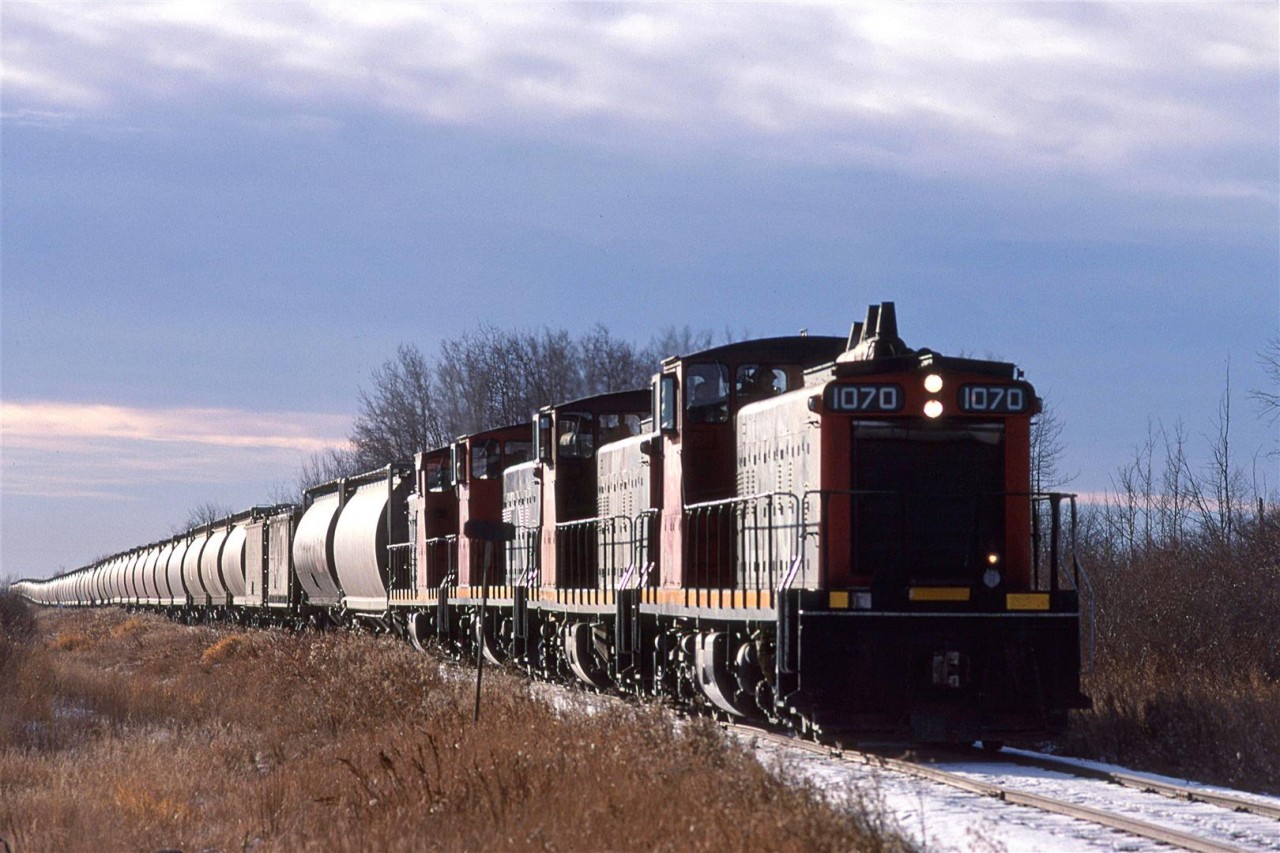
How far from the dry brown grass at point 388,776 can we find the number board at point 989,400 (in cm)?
377

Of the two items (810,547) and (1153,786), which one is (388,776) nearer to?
(810,547)

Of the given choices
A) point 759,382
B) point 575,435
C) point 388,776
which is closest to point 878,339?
point 759,382

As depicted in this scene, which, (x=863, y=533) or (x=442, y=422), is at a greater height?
(x=442, y=422)

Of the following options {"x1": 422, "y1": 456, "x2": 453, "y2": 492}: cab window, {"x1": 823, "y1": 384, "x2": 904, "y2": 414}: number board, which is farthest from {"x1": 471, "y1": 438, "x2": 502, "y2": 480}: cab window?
{"x1": 823, "y1": 384, "x2": 904, "y2": 414}: number board

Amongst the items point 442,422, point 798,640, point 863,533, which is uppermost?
point 442,422

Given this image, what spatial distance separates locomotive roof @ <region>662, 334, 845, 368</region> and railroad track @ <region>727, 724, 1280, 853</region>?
4086 mm

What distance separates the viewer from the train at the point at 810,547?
11.9 metres

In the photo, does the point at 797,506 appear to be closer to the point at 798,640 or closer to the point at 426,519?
the point at 798,640

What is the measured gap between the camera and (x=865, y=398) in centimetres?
1241

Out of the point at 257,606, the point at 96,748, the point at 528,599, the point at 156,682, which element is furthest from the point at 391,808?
the point at 257,606

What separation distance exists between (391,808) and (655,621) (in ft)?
23.1

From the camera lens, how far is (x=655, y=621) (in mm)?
16219

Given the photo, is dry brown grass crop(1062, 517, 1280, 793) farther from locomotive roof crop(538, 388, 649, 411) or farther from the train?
locomotive roof crop(538, 388, 649, 411)

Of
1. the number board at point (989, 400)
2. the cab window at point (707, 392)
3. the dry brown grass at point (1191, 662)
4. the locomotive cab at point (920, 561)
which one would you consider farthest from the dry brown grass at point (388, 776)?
the dry brown grass at point (1191, 662)
